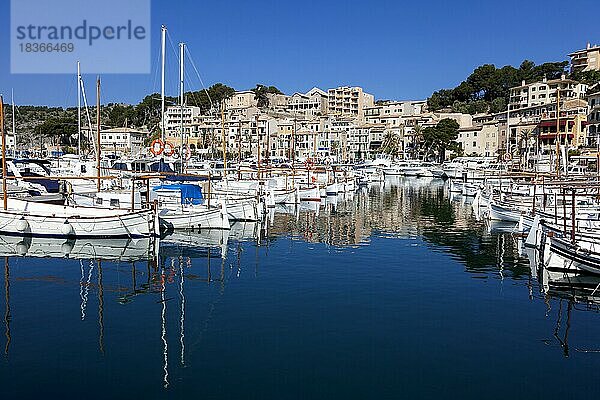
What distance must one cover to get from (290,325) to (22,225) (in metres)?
16.2

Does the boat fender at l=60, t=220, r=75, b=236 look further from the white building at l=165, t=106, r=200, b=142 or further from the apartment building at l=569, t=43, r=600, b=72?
the apartment building at l=569, t=43, r=600, b=72

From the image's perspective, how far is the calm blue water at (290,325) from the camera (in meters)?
11.8

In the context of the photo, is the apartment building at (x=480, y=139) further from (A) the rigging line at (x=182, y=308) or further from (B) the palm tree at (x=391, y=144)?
(A) the rigging line at (x=182, y=308)

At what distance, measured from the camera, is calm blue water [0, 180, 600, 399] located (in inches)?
464

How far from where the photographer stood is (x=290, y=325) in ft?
50.8

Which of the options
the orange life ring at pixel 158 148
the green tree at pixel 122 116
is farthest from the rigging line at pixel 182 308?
the green tree at pixel 122 116

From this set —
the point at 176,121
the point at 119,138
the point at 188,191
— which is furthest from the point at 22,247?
the point at 176,121

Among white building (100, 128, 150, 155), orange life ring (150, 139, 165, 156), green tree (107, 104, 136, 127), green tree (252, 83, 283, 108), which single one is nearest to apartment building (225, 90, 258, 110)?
green tree (252, 83, 283, 108)

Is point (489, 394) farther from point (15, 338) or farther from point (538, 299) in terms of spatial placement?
point (15, 338)

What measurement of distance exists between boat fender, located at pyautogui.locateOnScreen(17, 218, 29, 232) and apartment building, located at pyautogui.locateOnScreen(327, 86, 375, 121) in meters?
138

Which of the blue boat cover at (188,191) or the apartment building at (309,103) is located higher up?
the apartment building at (309,103)

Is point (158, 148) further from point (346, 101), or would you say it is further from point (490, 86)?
point (346, 101)

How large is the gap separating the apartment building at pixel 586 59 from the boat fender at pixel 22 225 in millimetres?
120567

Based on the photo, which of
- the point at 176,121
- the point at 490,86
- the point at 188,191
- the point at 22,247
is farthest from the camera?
the point at 490,86
